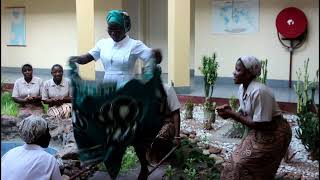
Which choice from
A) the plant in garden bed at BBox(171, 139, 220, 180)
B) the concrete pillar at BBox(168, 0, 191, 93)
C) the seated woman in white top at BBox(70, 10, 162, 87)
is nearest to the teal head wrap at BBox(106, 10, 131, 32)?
the seated woman in white top at BBox(70, 10, 162, 87)

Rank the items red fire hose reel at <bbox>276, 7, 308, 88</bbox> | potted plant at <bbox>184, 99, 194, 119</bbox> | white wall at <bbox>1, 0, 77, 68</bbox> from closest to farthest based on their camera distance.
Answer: potted plant at <bbox>184, 99, 194, 119</bbox>
red fire hose reel at <bbox>276, 7, 308, 88</bbox>
white wall at <bbox>1, 0, 77, 68</bbox>

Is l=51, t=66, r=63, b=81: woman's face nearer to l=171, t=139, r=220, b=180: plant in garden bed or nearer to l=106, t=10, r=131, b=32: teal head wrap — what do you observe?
l=171, t=139, r=220, b=180: plant in garden bed

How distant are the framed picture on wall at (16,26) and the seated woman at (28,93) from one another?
7626 millimetres

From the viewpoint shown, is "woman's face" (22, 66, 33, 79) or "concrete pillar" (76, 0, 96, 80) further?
"concrete pillar" (76, 0, 96, 80)

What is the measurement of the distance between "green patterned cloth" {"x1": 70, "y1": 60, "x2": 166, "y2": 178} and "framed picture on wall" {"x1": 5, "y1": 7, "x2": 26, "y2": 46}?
11.4 meters

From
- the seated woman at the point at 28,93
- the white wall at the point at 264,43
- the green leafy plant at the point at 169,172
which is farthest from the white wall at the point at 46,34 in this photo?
the green leafy plant at the point at 169,172

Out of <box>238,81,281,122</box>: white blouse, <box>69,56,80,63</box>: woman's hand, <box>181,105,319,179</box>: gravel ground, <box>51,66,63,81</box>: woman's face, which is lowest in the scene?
<box>181,105,319,179</box>: gravel ground

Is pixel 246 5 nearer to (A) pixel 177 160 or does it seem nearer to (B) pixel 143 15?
(B) pixel 143 15

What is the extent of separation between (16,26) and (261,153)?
1245 cm

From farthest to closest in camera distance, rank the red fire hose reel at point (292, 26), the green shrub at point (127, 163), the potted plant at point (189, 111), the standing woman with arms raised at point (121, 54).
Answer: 1. the red fire hose reel at point (292, 26)
2. the potted plant at point (189, 111)
3. the green shrub at point (127, 163)
4. the standing woman with arms raised at point (121, 54)

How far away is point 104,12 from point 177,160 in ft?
29.3

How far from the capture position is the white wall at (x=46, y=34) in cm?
1376

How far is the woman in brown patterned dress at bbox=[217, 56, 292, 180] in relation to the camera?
11.6 ft

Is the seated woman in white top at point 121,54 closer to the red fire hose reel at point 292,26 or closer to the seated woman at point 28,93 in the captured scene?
the seated woman at point 28,93
